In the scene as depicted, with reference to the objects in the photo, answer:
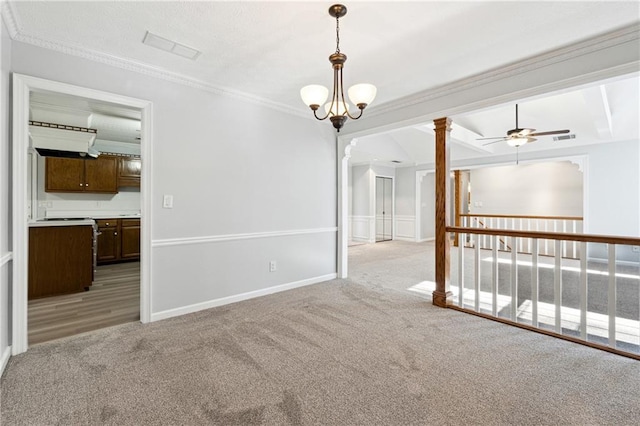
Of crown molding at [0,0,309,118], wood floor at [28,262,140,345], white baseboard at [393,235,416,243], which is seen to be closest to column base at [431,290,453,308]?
crown molding at [0,0,309,118]

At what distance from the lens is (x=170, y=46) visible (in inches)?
96.8

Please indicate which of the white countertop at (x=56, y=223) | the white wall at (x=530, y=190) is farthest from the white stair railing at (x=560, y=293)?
the white countertop at (x=56, y=223)

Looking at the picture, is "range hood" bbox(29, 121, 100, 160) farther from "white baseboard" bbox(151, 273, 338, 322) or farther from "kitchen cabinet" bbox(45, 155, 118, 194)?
"white baseboard" bbox(151, 273, 338, 322)

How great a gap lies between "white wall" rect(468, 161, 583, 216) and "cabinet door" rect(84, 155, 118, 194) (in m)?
9.39

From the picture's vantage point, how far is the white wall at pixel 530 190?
7426mm

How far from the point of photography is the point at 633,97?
180 inches

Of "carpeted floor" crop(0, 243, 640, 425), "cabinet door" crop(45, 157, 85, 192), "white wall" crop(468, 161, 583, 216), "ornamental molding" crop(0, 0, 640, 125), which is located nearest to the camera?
"carpeted floor" crop(0, 243, 640, 425)

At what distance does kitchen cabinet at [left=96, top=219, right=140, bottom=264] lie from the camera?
5488 millimetres

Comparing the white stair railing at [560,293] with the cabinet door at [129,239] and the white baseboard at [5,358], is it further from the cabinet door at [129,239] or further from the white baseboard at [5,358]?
the cabinet door at [129,239]

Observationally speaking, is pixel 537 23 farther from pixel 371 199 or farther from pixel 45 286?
pixel 371 199

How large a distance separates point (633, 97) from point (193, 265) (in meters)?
6.74

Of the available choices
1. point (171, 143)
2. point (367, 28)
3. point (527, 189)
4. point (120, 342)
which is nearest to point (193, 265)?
point (120, 342)

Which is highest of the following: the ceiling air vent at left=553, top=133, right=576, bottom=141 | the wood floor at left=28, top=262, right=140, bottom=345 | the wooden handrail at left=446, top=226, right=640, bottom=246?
the ceiling air vent at left=553, top=133, right=576, bottom=141

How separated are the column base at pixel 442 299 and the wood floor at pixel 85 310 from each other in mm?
3175
